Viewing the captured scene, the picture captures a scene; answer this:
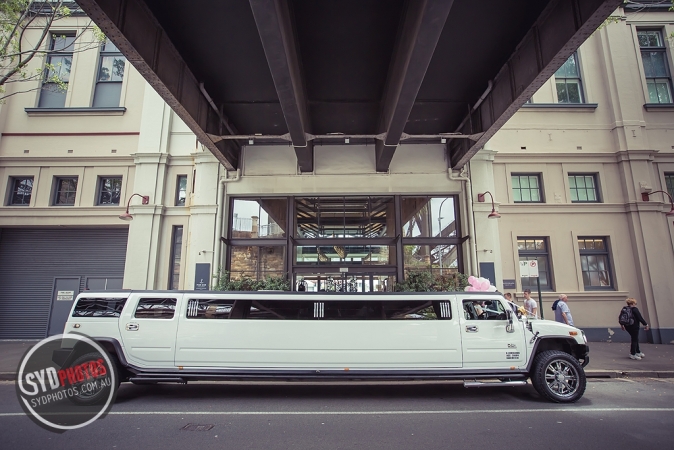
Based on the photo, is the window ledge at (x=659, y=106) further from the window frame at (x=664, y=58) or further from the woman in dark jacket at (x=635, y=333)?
the woman in dark jacket at (x=635, y=333)

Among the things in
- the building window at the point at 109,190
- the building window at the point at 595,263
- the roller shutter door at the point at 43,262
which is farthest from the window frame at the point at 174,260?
the building window at the point at 595,263

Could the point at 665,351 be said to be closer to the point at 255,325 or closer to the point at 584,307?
the point at 584,307

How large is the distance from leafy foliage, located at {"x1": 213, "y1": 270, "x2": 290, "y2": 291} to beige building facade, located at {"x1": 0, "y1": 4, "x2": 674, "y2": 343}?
54 centimetres

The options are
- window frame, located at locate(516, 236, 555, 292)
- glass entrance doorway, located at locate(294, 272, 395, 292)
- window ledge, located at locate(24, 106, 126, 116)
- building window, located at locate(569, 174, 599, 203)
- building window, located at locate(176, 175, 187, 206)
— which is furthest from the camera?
window ledge, located at locate(24, 106, 126, 116)

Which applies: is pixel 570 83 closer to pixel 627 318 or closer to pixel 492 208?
pixel 492 208

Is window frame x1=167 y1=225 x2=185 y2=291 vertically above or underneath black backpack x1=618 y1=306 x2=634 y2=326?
above

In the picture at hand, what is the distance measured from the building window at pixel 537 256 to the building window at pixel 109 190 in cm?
1589

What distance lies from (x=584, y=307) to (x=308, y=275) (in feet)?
33.0

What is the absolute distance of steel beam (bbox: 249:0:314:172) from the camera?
6.76 m

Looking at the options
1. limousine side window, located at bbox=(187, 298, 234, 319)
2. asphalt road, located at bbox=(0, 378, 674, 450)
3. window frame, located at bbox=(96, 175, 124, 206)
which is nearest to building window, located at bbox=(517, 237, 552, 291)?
asphalt road, located at bbox=(0, 378, 674, 450)

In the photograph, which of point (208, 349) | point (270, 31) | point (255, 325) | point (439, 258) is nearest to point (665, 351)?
point (439, 258)

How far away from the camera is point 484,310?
7.20m

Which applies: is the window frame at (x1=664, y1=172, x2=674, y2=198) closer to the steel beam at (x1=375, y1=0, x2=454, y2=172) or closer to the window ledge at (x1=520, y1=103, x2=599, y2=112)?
the window ledge at (x1=520, y1=103, x2=599, y2=112)

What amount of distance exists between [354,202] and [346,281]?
2.98 meters
